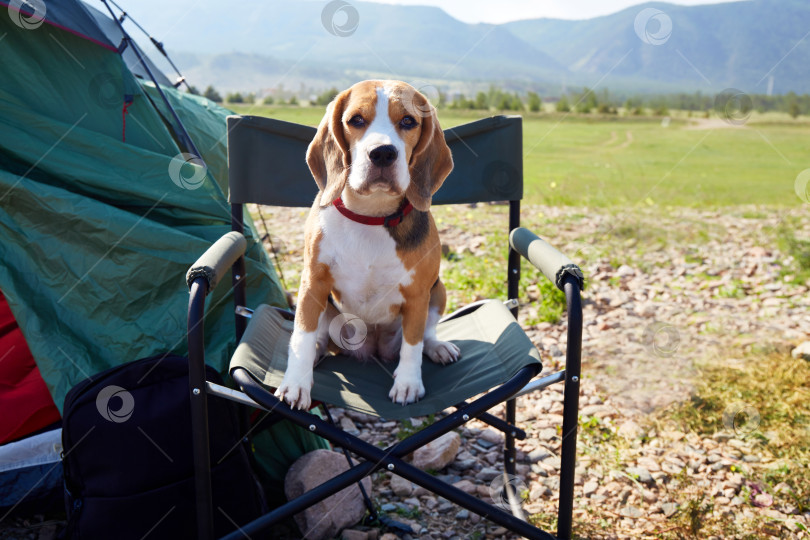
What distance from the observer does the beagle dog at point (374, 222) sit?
5.20 ft

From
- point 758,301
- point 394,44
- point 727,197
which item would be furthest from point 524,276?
point 394,44

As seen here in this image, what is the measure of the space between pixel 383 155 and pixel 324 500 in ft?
4.01

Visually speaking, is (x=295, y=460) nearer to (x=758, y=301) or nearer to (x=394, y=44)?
(x=758, y=301)

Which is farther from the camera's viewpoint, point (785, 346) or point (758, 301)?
point (758, 301)

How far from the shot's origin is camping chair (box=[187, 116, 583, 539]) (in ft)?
4.98

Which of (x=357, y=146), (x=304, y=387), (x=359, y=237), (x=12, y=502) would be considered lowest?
(x=12, y=502)

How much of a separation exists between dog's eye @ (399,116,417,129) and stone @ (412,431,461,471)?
1.31 m

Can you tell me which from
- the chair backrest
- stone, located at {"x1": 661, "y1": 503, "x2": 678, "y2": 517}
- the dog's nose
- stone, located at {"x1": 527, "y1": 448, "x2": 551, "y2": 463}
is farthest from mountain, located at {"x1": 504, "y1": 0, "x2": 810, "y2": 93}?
the dog's nose

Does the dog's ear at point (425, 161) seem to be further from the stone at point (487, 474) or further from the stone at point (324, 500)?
the stone at point (487, 474)

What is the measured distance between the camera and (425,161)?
5.66 feet

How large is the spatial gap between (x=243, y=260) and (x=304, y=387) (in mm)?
767

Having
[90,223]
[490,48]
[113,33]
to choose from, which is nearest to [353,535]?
[90,223]

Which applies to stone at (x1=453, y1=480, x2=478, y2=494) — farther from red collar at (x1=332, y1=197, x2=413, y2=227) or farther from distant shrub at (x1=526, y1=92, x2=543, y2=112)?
distant shrub at (x1=526, y1=92, x2=543, y2=112)

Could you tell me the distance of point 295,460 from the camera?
87.1 inches
